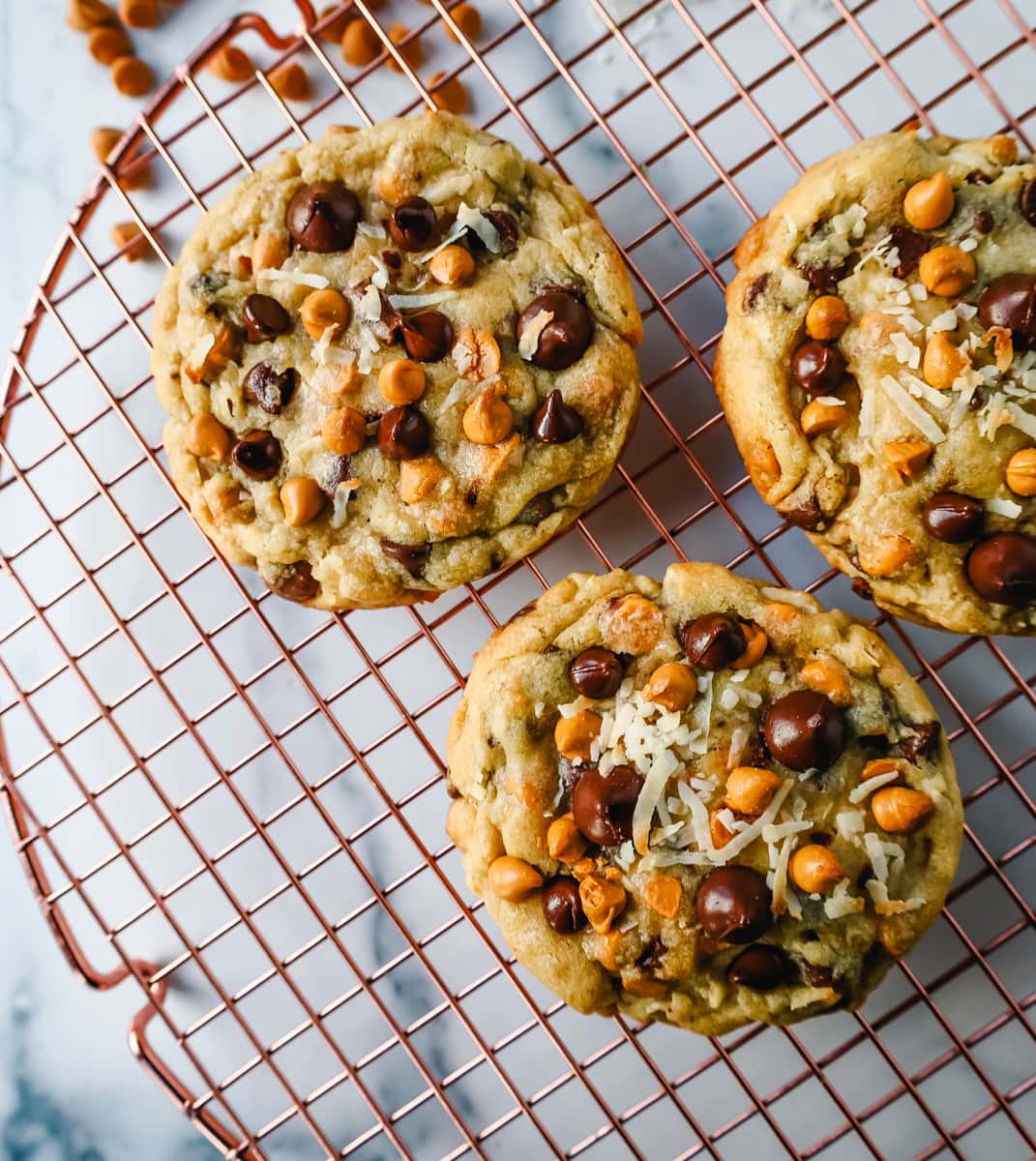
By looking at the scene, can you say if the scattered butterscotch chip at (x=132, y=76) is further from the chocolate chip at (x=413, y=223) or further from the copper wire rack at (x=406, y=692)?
the chocolate chip at (x=413, y=223)

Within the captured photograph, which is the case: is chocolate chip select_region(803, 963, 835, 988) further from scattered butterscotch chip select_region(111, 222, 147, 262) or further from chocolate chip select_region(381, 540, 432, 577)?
scattered butterscotch chip select_region(111, 222, 147, 262)

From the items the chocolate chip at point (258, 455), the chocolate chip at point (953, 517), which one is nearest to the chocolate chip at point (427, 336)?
the chocolate chip at point (258, 455)

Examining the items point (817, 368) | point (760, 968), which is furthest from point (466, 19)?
point (760, 968)

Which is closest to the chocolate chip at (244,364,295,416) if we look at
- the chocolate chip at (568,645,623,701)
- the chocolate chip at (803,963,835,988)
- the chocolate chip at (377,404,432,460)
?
the chocolate chip at (377,404,432,460)

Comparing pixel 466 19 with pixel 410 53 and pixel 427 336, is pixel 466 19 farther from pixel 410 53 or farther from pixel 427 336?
pixel 427 336

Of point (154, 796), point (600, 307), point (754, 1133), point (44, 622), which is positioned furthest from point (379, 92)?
point (754, 1133)

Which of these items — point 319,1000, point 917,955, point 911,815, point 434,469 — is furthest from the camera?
point 319,1000

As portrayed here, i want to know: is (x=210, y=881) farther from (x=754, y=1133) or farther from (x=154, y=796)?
(x=754, y=1133)
